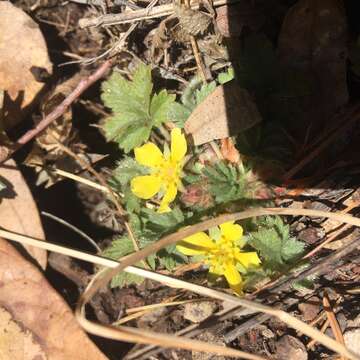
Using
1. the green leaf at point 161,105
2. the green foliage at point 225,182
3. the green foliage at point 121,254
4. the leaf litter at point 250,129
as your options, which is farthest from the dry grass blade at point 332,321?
the green leaf at point 161,105

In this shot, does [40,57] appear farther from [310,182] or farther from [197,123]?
[310,182]

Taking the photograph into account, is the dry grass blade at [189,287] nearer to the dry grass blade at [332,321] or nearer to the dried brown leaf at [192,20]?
the dry grass blade at [332,321]

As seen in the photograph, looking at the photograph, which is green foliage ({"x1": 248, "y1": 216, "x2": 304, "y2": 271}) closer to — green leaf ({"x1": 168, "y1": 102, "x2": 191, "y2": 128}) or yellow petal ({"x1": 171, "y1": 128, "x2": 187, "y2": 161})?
yellow petal ({"x1": 171, "y1": 128, "x2": 187, "y2": 161})

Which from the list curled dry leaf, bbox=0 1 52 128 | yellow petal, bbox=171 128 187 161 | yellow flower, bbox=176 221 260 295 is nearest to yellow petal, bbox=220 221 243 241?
yellow flower, bbox=176 221 260 295

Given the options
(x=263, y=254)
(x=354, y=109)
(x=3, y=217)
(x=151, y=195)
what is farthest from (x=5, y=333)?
(x=354, y=109)

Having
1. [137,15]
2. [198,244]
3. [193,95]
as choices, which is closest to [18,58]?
[137,15]
